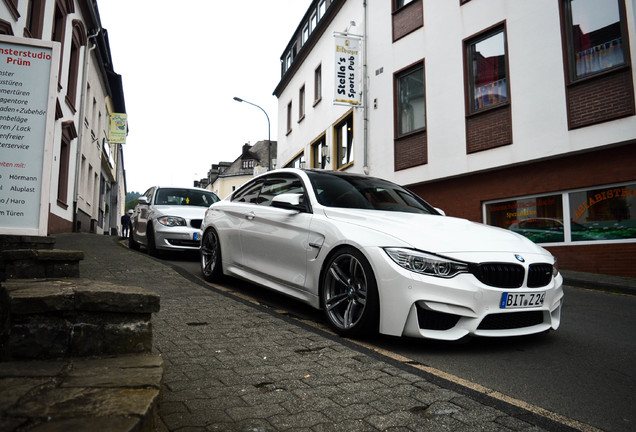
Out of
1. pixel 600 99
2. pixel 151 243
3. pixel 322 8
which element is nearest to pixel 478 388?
pixel 151 243

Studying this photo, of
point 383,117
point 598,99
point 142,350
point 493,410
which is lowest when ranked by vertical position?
point 493,410

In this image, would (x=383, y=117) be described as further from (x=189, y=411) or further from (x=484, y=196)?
(x=189, y=411)

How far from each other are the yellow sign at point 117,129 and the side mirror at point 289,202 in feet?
91.6

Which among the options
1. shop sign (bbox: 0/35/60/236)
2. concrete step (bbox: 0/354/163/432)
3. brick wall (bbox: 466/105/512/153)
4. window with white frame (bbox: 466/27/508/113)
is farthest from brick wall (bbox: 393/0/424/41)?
concrete step (bbox: 0/354/163/432)

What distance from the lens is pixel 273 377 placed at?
2822 mm

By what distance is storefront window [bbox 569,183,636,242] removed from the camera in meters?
9.02

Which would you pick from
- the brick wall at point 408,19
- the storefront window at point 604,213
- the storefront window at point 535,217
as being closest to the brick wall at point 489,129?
the storefront window at point 535,217

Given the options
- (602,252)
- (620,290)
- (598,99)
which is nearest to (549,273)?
(620,290)

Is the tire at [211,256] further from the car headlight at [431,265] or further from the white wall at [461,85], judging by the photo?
the white wall at [461,85]

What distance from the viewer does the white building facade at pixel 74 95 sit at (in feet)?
39.4

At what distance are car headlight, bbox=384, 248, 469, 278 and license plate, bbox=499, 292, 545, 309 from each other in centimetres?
37

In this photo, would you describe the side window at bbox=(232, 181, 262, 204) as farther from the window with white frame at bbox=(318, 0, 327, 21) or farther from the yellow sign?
the yellow sign

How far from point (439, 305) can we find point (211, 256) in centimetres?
379

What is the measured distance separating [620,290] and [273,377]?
6.99 meters
